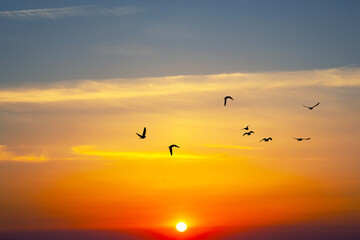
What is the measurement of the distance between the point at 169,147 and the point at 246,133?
131 feet

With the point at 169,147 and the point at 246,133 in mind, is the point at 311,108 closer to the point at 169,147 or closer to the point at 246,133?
the point at 246,133

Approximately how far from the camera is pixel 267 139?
152375 mm

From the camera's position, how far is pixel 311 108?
5595 inches

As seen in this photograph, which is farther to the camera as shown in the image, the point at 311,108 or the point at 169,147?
the point at 311,108

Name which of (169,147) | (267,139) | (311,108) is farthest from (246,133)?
(169,147)

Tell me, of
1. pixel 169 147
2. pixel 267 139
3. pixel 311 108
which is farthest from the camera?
pixel 267 139

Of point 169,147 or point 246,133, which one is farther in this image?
point 246,133

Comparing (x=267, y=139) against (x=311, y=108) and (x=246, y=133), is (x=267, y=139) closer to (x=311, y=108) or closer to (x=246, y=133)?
(x=246, y=133)

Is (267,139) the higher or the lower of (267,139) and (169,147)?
the higher

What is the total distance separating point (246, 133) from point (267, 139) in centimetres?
642

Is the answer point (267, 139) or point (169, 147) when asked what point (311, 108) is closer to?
point (267, 139)

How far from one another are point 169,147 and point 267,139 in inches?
1758

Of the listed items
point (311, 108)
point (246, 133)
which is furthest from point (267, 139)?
point (311, 108)

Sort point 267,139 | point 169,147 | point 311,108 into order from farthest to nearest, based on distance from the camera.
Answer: point 267,139, point 311,108, point 169,147
